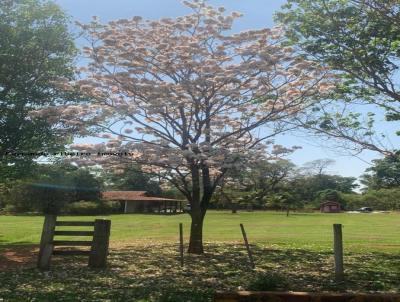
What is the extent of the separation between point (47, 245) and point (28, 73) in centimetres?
905

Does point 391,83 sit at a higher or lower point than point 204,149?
higher

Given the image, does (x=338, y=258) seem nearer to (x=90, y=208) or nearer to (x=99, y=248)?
(x=99, y=248)

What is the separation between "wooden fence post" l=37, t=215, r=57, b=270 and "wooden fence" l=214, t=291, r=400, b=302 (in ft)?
26.5

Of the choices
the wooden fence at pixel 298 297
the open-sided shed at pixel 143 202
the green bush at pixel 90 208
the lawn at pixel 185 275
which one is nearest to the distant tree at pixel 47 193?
the green bush at pixel 90 208

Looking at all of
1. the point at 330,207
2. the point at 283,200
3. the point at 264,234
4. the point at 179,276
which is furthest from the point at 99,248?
the point at 330,207

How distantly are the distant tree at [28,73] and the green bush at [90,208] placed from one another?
42.4m

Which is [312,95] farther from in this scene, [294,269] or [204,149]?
[294,269]

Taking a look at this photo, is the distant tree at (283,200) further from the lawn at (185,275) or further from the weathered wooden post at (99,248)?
the weathered wooden post at (99,248)

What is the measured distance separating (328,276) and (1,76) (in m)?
14.5

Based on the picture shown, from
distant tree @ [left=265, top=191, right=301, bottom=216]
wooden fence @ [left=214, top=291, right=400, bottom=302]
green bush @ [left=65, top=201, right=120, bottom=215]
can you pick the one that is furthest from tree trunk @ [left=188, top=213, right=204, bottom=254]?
distant tree @ [left=265, top=191, right=301, bottom=216]

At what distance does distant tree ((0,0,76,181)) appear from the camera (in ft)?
62.2

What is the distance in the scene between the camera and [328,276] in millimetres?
12234

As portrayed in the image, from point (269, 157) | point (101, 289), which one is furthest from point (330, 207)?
point (101, 289)

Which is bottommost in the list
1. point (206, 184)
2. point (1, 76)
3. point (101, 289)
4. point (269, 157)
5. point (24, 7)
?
point (101, 289)
